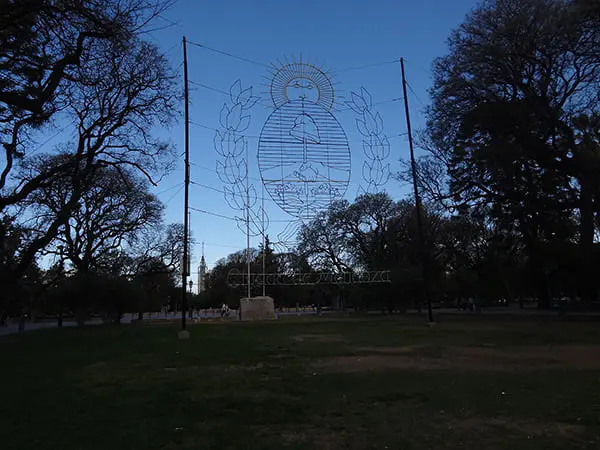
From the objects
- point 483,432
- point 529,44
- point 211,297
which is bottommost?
point 483,432

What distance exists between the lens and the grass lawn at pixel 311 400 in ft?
17.2

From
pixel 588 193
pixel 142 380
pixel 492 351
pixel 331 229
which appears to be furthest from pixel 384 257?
pixel 142 380

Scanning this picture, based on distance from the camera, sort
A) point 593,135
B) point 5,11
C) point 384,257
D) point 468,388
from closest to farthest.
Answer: point 468,388, point 5,11, point 593,135, point 384,257

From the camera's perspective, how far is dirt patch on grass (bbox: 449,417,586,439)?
5.28m

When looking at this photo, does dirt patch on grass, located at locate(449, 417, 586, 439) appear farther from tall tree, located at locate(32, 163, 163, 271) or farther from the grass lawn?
tall tree, located at locate(32, 163, 163, 271)

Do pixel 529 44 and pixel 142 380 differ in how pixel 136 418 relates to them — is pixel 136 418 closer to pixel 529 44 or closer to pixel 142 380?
pixel 142 380

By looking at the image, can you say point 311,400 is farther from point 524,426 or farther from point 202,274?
point 202,274

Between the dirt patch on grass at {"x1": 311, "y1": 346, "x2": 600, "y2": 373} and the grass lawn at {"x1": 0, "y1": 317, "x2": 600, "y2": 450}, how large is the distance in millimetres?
39

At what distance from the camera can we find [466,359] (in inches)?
448

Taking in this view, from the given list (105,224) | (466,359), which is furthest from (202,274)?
(466,359)

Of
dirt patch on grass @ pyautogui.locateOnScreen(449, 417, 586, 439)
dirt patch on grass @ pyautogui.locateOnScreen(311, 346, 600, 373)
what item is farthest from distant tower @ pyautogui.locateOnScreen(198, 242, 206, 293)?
dirt patch on grass @ pyautogui.locateOnScreen(449, 417, 586, 439)

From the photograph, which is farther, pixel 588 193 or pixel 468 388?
pixel 588 193

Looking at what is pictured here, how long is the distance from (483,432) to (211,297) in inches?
3543

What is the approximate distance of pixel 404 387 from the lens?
8.01m
